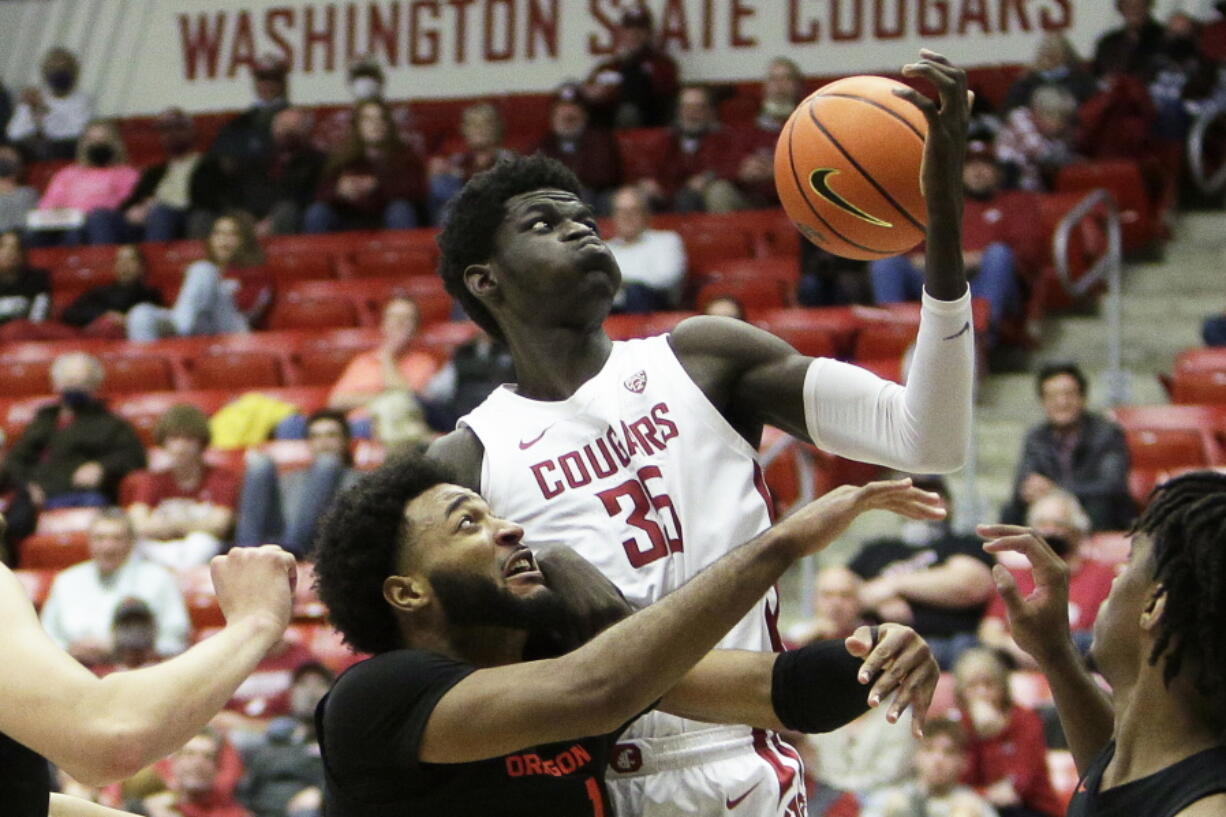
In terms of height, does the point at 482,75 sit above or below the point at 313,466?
above

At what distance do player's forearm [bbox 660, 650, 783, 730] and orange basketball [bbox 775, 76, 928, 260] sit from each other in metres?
0.81

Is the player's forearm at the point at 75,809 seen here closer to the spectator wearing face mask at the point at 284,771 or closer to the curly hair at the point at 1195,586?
the curly hair at the point at 1195,586

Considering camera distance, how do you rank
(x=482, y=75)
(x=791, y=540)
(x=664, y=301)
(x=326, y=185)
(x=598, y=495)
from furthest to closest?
(x=482, y=75)
(x=326, y=185)
(x=664, y=301)
(x=598, y=495)
(x=791, y=540)

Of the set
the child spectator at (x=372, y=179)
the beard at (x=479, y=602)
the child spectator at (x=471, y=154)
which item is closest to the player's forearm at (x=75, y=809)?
the beard at (x=479, y=602)

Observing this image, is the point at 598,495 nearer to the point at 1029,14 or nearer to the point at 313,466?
the point at 313,466

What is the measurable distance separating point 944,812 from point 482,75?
922 centimetres

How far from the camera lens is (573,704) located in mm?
2773

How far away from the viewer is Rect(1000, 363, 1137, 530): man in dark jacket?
24.8 feet

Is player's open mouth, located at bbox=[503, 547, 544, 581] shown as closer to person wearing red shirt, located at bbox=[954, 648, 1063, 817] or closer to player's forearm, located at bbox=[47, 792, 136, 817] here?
player's forearm, located at bbox=[47, 792, 136, 817]

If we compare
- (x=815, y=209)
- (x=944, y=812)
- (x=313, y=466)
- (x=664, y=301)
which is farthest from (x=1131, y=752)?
(x=664, y=301)

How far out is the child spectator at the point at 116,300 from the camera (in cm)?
1181

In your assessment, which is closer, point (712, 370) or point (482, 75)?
point (712, 370)

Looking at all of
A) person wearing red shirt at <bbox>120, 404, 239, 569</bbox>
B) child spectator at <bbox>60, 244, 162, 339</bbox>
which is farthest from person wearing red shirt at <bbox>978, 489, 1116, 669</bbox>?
child spectator at <bbox>60, 244, 162, 339</bbox>

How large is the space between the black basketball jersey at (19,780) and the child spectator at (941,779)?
3845 mm
